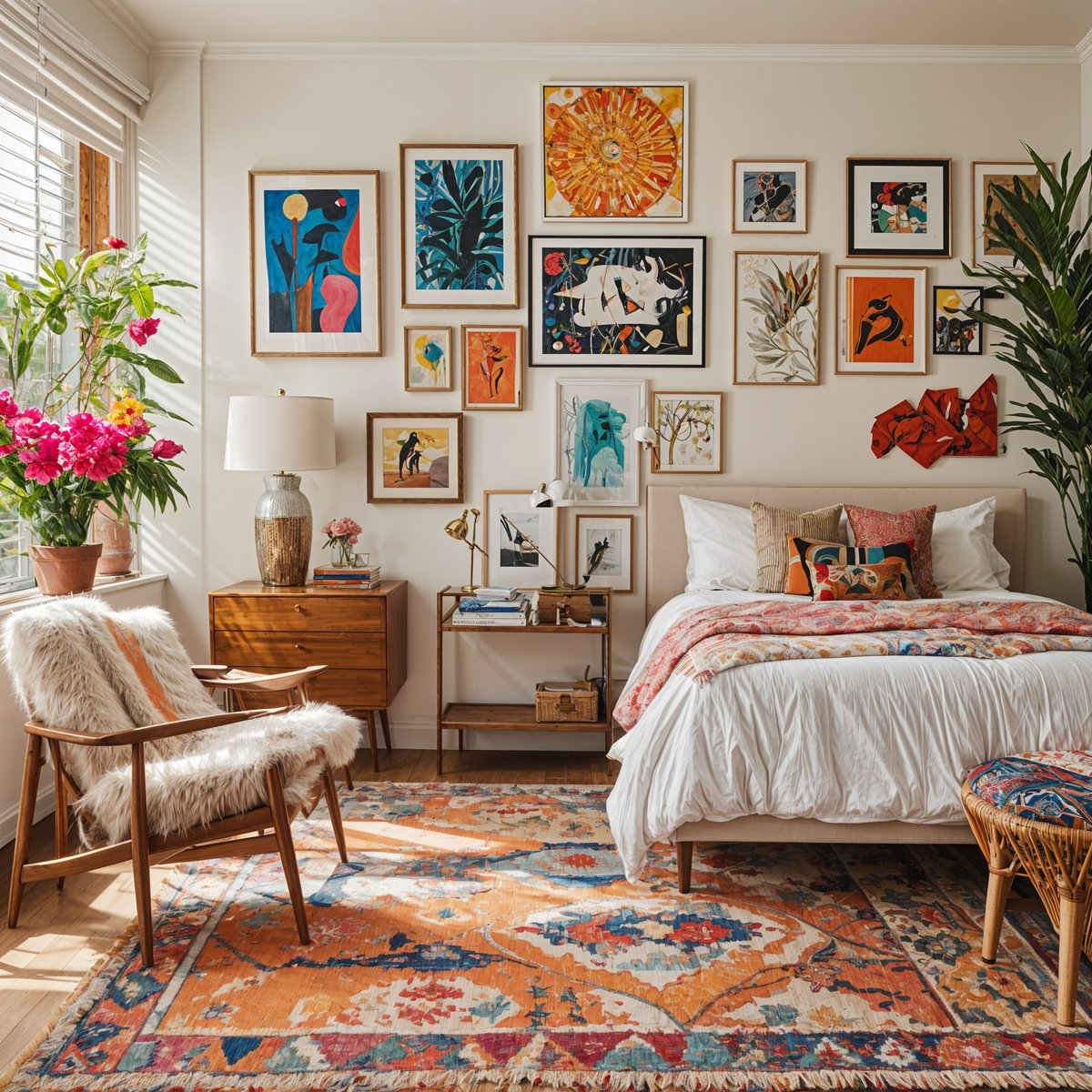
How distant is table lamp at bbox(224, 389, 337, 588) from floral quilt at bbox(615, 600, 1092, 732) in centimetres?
157

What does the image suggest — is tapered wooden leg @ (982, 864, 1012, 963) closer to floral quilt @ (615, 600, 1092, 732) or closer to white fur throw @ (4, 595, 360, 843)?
floral quilt @ (615, 600, 1092, 732)

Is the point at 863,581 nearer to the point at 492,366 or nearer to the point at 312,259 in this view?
the point at 492,366

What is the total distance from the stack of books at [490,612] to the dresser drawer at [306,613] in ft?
1.08

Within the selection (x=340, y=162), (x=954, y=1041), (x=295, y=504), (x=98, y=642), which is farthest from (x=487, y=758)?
(x=340, y=162)

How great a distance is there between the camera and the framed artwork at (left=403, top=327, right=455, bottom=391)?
409cm

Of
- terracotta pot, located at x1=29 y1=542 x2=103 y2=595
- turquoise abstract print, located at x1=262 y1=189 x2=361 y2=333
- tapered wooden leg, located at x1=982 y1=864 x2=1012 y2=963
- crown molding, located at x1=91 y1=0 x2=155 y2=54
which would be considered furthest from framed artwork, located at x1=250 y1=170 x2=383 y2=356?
tapered wooden leg, located at x1=982 y1=864 x2=1012 y2=963

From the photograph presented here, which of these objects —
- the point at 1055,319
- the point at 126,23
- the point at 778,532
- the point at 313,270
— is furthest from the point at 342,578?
the point at 1055,319

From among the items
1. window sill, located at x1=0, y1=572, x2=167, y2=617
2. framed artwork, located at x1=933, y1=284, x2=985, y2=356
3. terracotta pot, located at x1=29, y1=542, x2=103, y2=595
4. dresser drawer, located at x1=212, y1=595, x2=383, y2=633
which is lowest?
dresser drawer, located at x1=212, y1=595, x2=383, y2=633

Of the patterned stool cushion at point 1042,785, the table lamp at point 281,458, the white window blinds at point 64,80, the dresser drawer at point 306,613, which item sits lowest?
the patterned stool cushion at point 1042,785

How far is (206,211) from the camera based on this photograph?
4086 mm

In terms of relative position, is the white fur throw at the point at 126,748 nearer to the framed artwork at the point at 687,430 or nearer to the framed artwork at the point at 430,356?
the framed artwork at the point at 430,356

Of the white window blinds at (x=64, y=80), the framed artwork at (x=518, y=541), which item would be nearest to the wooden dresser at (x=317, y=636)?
the framed artwork at (x=518, y=541)

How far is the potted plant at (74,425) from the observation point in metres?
2.87

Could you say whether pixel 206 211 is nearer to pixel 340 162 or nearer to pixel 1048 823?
pixel 340 162
